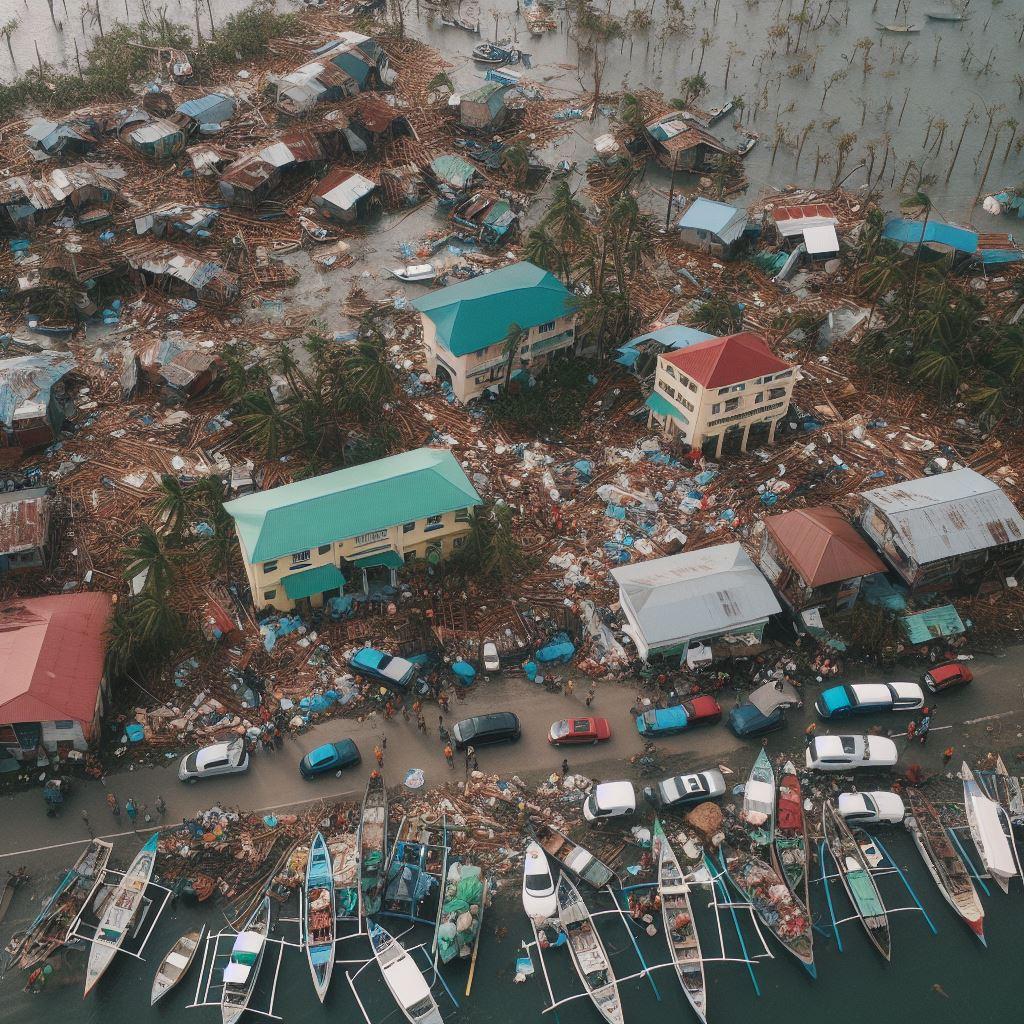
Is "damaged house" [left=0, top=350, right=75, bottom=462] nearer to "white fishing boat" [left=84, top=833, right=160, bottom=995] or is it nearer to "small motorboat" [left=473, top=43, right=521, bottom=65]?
"white fishing boat" [left=84, top=833, right=160, bottom=995]

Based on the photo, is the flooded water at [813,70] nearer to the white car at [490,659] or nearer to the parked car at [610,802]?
the white car at [490,659]

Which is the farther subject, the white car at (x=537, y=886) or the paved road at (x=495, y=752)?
the paved road at (x=495, y=752)

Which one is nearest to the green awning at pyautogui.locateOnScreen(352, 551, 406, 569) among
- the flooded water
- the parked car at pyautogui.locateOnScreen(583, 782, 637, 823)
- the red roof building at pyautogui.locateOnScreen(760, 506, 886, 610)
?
the parked car at pyautogui.locateOnScreen(583, 782, 637, 823)

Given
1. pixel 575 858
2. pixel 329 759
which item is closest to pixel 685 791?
pixel 575 858

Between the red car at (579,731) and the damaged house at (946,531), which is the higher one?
the damaged house at (946,531)

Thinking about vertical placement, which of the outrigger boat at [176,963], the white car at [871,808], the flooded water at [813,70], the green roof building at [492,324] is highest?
the flooded water at [813,70]

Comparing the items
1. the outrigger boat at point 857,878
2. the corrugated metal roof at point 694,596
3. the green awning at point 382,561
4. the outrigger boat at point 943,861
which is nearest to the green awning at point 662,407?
the corrugated metal roof at point 694,596
